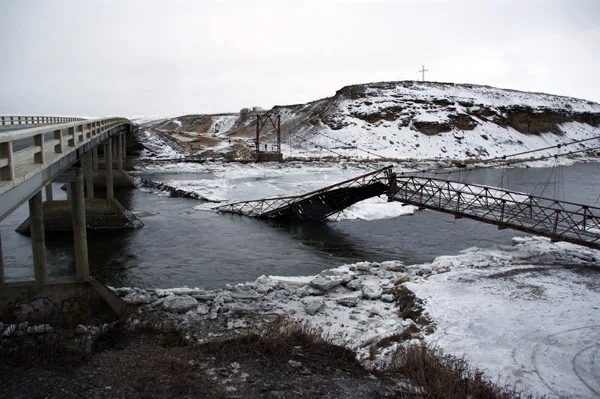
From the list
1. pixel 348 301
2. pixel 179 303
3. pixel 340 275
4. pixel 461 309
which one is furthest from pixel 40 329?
pixel 461 309

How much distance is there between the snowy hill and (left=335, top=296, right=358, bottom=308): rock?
172ft

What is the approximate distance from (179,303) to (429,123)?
230 ft

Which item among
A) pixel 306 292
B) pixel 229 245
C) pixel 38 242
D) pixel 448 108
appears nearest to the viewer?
pixel 38 242

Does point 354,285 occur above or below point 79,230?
below

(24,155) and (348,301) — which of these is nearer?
(24,155)

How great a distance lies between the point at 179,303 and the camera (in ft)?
41.0

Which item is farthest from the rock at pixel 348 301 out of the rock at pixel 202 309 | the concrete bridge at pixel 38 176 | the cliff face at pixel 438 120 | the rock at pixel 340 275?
the cliff face at pixel 438 120

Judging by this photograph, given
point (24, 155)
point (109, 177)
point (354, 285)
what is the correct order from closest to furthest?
point (24, 155), point (354, 285), point (109, 177)

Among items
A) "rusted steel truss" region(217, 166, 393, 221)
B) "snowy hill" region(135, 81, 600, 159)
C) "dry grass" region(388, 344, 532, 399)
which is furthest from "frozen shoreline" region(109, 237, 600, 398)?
"snowy hill" region(135, 81, 600, 159)

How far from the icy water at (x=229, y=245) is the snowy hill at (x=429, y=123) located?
131 feet

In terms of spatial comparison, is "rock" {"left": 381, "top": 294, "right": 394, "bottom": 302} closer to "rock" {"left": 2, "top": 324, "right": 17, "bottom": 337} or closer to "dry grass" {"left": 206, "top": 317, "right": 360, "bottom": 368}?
"dry grass" {"left": 206, "top": 317, "right": 360, "bottom": 368}

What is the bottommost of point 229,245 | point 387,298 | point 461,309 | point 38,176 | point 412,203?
point 229,245

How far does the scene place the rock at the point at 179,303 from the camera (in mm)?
12305

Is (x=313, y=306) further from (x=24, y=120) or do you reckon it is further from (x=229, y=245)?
(x=24, y=120)
